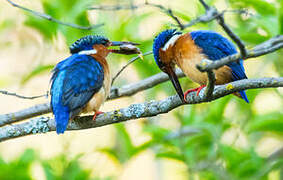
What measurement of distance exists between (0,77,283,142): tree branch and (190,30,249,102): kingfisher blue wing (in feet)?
2.39

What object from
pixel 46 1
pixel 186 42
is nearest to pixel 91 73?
pixel 186 42

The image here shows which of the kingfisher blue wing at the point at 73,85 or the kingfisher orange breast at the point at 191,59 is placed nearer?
the kingfisher blue wing at the point at 73,85

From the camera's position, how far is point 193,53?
3.84 m

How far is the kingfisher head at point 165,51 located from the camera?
3783 mm

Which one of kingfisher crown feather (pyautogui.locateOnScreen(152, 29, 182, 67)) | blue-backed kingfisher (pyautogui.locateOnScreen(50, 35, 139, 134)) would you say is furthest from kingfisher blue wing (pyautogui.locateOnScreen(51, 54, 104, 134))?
kingfisher crown feather (pyautogui.locateOnScreen(152, 29, 182, 67))

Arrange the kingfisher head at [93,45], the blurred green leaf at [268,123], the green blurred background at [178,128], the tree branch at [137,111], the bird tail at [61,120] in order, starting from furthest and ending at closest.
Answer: the green blurred background at [178,128] → the blurred green leaf at [268,123] → the kingfisher head at [93,45] → the bird tail at [61,120] → the tree branch at [137,111]

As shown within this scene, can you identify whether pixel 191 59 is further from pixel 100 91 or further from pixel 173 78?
pixel 100 91

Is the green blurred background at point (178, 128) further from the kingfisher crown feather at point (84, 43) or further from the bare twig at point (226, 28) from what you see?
the bare twig at point (226, 28)

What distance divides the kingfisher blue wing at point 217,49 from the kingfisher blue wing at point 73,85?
35.7 inches

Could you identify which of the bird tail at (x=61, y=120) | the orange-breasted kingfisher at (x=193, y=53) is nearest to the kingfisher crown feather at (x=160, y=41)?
the orange-breasted kingfisher at (x=193, y=53)

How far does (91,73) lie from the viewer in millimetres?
3656

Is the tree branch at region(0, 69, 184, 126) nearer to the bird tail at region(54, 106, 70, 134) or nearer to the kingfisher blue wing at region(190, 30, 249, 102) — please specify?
the kingfisher blue wing at region(190, 30, 249, 102)

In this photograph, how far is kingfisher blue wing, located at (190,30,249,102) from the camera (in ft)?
12.5

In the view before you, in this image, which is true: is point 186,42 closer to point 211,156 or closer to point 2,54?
point 211,156
